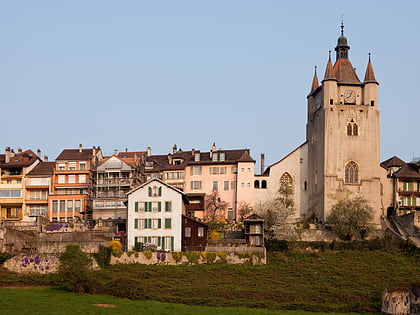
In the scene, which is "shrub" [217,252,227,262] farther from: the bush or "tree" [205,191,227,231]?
"tree" [205,191,227,231]

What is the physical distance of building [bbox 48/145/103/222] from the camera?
355ft

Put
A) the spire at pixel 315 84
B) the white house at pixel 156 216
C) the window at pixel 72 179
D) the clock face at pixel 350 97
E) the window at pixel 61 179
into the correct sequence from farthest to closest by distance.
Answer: the spire at pixel 315 84, the window at pixel 61 179, the window at pixel 72 179, the clock face at pixel 350 97, the white house at pixel 156 216

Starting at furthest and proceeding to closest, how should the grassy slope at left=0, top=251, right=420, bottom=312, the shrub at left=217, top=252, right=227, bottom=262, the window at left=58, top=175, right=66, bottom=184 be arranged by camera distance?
the window at left=58, top=175, right=66, bottom=184 < the shrub at left=217, top=252, right=227, bottom=262 < the grassy slope at left=0, top=251, right=420, bottom=312

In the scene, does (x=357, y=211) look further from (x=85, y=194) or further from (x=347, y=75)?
(x=85, y=194)

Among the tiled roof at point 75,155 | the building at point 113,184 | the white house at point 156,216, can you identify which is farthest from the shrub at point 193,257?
the tiled roof at point 75,155

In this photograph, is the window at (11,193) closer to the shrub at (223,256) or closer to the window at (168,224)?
the window at (168,224)

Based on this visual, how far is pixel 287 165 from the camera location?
108125mm

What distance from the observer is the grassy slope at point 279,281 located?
223ft

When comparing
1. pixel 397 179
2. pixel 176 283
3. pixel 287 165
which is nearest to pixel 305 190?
pixel 287 165

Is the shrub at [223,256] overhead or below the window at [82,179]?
below

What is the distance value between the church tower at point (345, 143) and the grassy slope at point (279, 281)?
14.9 meters

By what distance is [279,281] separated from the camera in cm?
7488

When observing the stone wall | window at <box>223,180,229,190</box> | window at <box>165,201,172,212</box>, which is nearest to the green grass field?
the stone wall

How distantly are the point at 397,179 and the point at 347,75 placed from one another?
15.1 m
